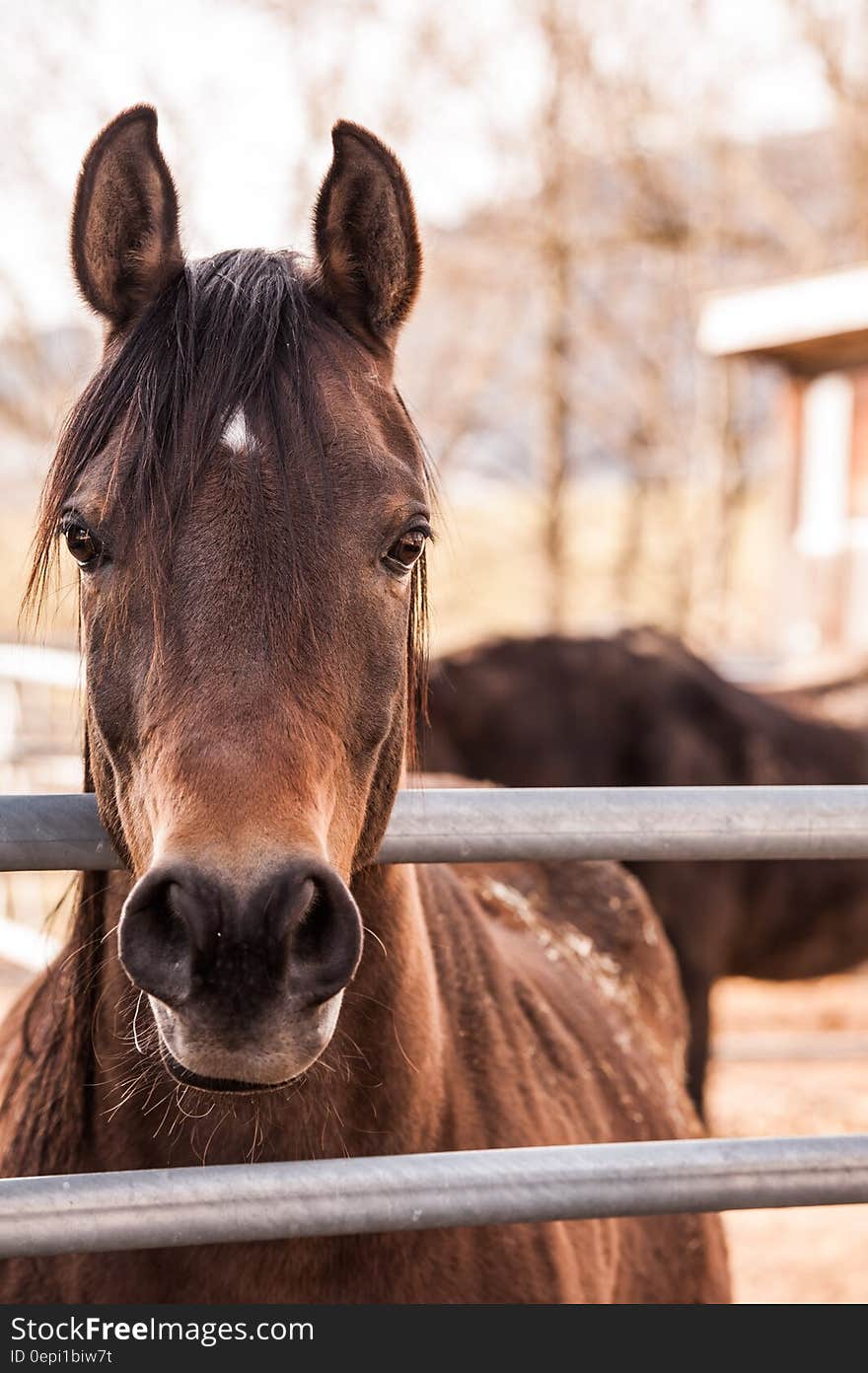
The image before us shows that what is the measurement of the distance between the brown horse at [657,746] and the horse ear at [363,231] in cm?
391

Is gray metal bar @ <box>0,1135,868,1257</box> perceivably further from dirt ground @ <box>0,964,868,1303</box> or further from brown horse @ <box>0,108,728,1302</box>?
dirt ground @ <box>0,964,868,1303</box>

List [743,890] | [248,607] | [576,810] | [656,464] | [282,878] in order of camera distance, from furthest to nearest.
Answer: [656,464]
[743,890]
[576,810]
[248,607]
[282,878]

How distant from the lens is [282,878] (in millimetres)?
1290

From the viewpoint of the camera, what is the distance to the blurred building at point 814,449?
10.3 metres

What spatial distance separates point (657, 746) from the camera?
5.94 m

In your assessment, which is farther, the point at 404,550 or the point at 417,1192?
the point at 404,550

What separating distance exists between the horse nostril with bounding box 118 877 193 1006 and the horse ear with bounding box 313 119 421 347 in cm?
97

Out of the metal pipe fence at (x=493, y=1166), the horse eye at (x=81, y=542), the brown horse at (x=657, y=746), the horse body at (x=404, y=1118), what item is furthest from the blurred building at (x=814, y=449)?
the horse eye at (x=81, y=542)

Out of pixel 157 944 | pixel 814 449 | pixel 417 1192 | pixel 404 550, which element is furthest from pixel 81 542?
pixel 814 449

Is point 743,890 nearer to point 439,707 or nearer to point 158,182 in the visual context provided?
point 439,707

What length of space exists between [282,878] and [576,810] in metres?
0.48

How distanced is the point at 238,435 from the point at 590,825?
2.22ft

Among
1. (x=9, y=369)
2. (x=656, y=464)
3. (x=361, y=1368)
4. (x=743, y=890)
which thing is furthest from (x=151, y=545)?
(x=656, y=464)

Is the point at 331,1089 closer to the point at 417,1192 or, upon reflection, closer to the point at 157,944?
the point at 417,1192
